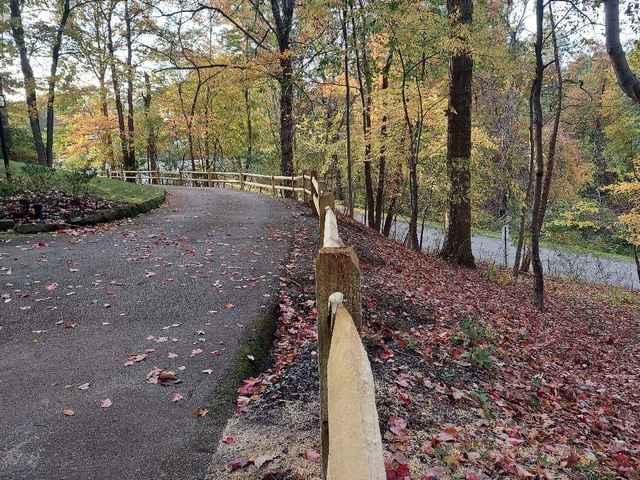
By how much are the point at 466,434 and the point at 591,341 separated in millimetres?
6207

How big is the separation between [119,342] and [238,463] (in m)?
2.29

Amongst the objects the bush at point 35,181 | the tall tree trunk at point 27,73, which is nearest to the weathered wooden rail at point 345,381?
the bush at point 35,181

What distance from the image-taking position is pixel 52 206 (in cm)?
988

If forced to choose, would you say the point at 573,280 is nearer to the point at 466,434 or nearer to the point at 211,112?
the point at 466,434

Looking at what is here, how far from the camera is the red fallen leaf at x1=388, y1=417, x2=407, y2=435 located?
3.31 metres

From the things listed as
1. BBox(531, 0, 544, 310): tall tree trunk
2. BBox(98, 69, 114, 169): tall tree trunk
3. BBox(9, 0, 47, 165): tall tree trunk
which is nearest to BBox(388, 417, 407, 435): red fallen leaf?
BBox(531, 0, 544, 310): tall tree trunk

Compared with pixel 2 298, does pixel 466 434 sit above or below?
below

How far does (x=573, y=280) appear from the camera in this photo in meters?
19.0

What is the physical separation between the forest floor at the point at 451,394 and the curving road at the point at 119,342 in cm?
41

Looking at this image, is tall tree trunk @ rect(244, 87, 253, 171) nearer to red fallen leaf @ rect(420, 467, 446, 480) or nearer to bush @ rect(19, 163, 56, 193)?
bush @ rect(19, 163, 56, 193)

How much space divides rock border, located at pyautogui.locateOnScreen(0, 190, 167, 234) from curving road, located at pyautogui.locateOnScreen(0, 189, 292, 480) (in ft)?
1.59

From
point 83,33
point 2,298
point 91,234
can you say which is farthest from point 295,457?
point 83,33

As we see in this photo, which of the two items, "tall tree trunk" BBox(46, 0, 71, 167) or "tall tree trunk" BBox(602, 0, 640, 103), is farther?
"tall tree trunk" BBox(46, 0, 71, 167)

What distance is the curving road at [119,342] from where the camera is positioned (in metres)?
2.91
